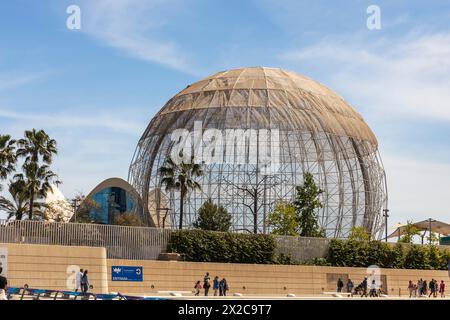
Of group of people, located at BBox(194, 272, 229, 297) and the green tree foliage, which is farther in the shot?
the green tree foliage

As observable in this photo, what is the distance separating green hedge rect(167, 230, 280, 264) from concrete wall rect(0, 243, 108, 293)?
6.94 metres

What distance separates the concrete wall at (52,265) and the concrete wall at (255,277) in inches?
54.4

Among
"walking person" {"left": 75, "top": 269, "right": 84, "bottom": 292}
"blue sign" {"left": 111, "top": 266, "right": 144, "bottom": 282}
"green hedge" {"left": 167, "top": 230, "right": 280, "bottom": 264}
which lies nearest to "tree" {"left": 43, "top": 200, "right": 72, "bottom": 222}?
"green hedge" {"left": 167, "top": 230, "right": 280, "bottom": 264}

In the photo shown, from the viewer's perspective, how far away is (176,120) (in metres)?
79.1

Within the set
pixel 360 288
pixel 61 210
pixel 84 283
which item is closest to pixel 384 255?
Result: pixel 360 288

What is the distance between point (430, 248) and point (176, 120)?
88.6 ft

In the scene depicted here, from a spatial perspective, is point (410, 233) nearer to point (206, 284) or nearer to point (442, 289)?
point (442, 289)

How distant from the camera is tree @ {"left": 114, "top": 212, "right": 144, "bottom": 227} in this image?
6053 centimetres

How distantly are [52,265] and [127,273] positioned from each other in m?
4.97

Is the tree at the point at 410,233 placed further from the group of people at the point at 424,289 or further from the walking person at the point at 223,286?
the walking person at the point at 223,286

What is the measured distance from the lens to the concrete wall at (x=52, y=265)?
40.5m

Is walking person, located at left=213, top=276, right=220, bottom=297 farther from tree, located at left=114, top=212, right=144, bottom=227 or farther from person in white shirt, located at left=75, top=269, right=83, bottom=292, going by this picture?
tree, located at left=114, top=212, right=144, bottom=227
